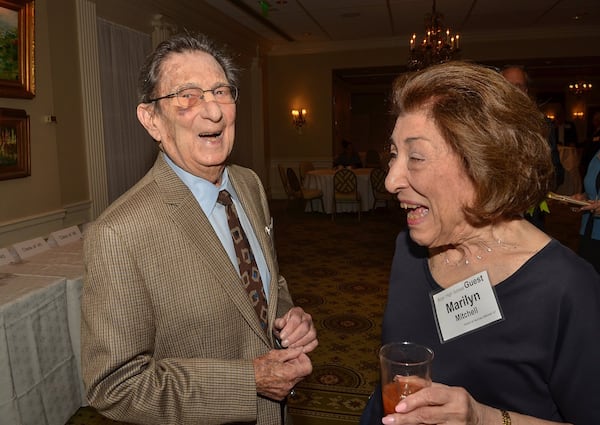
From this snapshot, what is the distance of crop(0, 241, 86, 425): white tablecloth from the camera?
2.41 metres

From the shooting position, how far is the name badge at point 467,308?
1126 mm

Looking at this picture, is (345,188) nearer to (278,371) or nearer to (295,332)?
(295,332)

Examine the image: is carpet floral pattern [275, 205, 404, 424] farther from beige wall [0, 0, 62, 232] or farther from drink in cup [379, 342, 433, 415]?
beige wall [0, 0, 62, 232]

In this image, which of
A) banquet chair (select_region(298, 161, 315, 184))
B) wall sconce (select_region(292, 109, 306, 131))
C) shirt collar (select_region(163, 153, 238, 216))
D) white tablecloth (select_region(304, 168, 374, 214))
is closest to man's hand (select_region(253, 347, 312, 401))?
shirt collar (select_region(163, 153, 238, 216))

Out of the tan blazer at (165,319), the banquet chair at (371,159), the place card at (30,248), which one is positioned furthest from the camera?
the banquet chair at (371,159)

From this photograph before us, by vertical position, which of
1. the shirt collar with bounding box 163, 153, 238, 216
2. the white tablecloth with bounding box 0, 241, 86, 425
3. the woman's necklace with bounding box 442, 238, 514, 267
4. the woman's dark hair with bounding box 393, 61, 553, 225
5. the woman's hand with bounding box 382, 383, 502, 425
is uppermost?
the woman's dark hair with bounding box 393, 61, 553, 225

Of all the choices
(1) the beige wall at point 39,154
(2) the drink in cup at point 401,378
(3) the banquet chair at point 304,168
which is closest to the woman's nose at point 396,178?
(2) the drink in cup at point 401,378

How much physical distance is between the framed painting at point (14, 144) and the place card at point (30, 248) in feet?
2.40

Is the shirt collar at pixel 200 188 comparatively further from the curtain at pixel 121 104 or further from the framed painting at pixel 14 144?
the curtain at pixel 121 104

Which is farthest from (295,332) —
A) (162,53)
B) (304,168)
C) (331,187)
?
(304,168)

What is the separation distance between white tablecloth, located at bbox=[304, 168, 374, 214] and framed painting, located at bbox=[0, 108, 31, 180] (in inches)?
255

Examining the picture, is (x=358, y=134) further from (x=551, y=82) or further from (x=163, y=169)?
(x=163, y=169)

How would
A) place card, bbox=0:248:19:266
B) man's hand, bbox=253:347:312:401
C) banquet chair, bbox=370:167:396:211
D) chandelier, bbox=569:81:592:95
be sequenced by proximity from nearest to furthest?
man's hand, bbox=253:347:312:401 → place card, bbox=0:248:19:266 → banquet chair, bbox=370:167:396:211 → chandelier, bbox=569:81:592:95

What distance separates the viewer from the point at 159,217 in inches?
51.2
